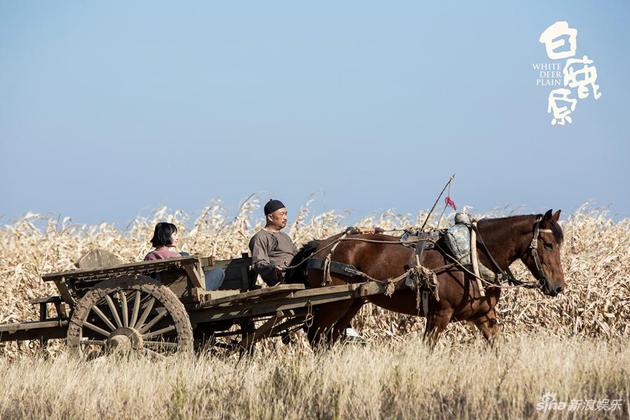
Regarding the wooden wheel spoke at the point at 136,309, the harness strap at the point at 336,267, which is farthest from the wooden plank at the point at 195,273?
the harness strap at the point at 336,267

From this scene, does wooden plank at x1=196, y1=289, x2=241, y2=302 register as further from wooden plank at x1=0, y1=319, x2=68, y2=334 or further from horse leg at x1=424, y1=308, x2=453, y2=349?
horse leg at x1=424, y1=308, x2=453, y2=349

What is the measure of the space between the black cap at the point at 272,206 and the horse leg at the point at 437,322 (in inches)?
76.3

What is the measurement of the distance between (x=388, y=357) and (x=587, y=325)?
4223mm

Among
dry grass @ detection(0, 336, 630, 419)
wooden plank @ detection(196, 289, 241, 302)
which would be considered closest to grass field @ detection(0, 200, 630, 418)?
dry grass @ detection(0, 336, 630, 419)

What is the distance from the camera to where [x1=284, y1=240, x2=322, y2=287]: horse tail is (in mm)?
10508

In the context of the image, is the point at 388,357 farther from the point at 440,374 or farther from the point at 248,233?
the point at 248,233

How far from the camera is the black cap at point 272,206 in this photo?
1040 centimetres

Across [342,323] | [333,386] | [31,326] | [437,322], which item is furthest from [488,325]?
[31,326]

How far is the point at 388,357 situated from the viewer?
340 inches

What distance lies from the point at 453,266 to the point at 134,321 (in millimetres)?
3107

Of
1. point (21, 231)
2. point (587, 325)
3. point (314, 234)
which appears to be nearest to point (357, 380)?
point (587, 325)

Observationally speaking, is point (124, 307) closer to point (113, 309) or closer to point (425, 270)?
point (113, 309)

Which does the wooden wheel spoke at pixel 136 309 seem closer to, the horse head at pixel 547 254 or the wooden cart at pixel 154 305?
the wooden cart at pixel 154 305

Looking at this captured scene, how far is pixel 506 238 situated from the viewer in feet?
32.3
